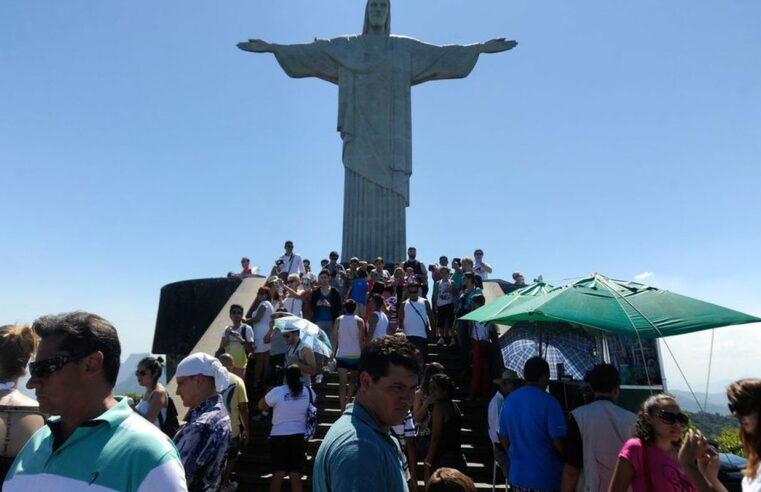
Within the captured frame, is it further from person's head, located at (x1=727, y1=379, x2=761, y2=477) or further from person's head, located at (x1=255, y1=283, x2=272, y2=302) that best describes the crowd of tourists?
person's head, located at (x1=255, y1=283, x2=272, y2=302)

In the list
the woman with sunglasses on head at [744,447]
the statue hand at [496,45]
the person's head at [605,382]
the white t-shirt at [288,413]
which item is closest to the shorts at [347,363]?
the white t-shirt at [288,413]

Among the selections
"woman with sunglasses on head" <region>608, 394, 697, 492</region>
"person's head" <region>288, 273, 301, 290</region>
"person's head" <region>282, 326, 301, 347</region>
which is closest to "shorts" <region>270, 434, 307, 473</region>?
"person's head" <region>282, 326, 301, 347</region>

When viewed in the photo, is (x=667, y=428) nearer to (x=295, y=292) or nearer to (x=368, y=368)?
(x=368, y=368)

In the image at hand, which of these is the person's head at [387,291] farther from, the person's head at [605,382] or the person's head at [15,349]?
the person's head at [15,349]

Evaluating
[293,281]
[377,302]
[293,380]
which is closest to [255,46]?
[293,281]

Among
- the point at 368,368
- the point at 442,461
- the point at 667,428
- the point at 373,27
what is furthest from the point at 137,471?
the point at 373,27

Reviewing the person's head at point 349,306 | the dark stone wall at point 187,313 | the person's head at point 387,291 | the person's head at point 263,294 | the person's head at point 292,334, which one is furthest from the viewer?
the dark stone wall at point 187,313

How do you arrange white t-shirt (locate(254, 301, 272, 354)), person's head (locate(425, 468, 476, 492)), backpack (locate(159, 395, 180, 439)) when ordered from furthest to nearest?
white t-shirt (locate(254, 301, 272, 354))
backpack (locate(159, 395, 180, 439))
person's head (locate(425, 468, 476, 492))

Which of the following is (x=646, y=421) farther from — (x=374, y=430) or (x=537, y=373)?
(x=374, y=430)

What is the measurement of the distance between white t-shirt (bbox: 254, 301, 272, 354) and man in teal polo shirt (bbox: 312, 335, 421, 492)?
6.37 metres

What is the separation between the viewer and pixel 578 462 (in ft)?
12.4

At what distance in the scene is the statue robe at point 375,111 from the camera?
14.7 metres

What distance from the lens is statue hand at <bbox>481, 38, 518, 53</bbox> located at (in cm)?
1505

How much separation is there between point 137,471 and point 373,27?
1551 cm
